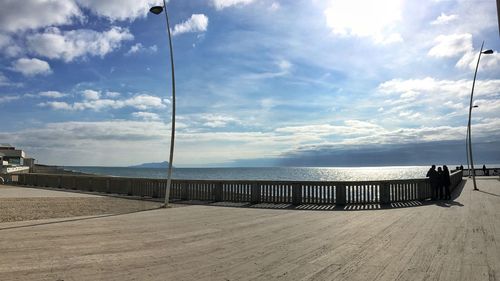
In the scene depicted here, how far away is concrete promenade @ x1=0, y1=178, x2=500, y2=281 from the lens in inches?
211

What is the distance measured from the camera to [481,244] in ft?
23.7

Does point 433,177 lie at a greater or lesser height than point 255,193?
greater

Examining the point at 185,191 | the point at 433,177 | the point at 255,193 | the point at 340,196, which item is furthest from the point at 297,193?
the point at 433,177

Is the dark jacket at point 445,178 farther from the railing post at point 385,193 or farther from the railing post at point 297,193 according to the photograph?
the railing post at point 297,193

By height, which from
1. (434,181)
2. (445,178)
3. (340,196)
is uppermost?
(445,178)

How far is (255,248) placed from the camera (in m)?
6.97

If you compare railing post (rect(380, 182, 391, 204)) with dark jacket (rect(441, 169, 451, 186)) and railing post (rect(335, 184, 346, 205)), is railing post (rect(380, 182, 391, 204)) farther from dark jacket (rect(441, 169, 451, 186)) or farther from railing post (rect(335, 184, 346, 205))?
dark jacket (rect(441, 169, 451, 186))

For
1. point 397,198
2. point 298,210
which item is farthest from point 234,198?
point 397,198

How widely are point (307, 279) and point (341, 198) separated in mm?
9502

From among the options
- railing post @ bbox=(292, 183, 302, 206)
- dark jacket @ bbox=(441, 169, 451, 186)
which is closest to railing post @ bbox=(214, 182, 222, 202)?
railing post @ bbox=(292, 183, 302, 206)

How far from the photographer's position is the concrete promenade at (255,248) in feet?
17.6

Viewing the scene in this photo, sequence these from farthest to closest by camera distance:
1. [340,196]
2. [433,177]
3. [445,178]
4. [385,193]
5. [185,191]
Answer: [185,191], [433,177], [445,178], [385,193], [340,196]

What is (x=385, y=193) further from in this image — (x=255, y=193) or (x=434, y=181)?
(x=255, y=193)

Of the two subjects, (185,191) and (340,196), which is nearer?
(340,196)
